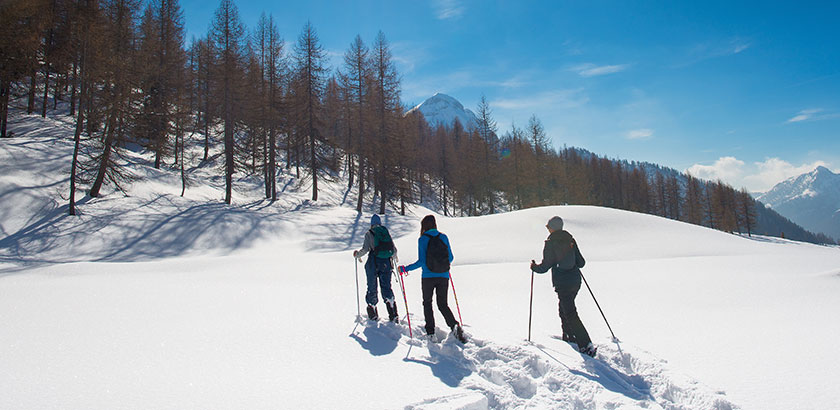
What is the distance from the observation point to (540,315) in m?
7.20

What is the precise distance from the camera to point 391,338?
545cm

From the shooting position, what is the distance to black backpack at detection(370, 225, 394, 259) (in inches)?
240

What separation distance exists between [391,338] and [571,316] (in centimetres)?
261

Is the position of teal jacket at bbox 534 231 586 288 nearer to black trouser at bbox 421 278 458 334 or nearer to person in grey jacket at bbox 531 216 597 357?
person in grey jacket at bbox 531 216 597 357

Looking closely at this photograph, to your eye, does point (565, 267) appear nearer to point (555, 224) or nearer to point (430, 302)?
point (555, 224)

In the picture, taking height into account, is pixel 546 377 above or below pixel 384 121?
below

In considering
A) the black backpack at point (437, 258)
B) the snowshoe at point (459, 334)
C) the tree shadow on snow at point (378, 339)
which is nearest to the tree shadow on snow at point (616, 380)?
the snowshoe at point (459, 334)

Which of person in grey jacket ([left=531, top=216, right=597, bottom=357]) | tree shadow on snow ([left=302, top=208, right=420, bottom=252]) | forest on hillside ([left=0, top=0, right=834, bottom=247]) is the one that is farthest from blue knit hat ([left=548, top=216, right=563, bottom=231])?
forest on hillside ([left=0, top=0, right=834, bottom=247])

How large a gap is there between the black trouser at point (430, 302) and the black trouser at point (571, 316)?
1.59 metres

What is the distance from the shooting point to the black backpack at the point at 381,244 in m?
6.10

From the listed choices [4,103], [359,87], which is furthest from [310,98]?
[4,103]

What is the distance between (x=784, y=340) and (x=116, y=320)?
31.3 feet

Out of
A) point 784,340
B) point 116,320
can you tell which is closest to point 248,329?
point 116,320

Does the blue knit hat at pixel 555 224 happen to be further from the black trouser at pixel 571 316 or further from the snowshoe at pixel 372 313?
the snowshoe at pixel 372 313
